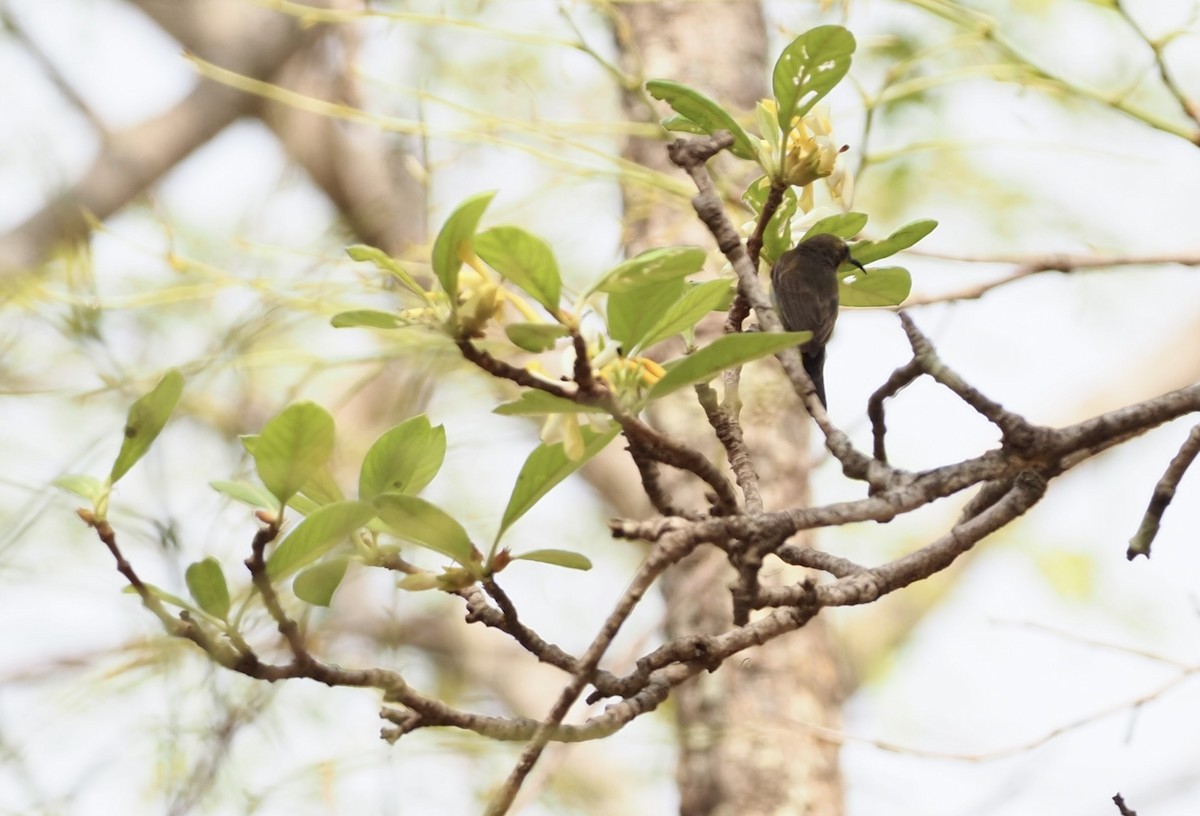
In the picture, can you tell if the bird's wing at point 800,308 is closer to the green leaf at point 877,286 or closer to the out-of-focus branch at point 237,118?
the green leaf at point 877,286

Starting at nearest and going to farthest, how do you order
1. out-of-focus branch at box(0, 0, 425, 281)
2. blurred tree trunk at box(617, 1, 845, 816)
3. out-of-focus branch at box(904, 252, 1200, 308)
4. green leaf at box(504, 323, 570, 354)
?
green leaf at box(504, 323, 570, 354) → out-of-focus branch at box(904, 252, 1200, 308) → blurred tree trunk at box(617, 1, 845, 816) → out-of-focus branch at box(0, 0, 425, 281)

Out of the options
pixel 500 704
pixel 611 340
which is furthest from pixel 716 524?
pixel 500 704

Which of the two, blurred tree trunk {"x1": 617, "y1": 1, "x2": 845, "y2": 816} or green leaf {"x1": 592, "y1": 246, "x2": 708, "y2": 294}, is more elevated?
blurred tree trunk {"x1": 617, "y1": 1, "x2": 845, "y2": 816}

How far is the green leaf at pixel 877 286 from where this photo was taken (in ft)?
2.06

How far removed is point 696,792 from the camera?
1615 mm

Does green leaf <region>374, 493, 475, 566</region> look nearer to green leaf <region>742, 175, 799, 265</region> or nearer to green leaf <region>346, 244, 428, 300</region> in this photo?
green leaf <region>346, 244, 428, 300</region>

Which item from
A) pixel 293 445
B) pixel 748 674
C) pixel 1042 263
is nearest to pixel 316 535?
pixel 293 445

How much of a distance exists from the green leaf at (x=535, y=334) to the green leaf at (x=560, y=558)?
0.35 ft

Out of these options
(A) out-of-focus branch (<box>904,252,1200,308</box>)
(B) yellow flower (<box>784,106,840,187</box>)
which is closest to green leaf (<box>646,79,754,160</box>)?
(B) yellow flower (<box>784,106,840,187</box>)

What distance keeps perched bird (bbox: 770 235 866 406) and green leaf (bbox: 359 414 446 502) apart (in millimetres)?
176

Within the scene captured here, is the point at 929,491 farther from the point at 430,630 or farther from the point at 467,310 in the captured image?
the point at 430,630

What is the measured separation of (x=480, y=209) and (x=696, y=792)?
4.33 ft

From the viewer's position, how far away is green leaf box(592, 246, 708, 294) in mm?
460

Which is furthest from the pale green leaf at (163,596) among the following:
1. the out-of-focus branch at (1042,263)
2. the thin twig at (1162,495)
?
the out-of-focus branch at (1042,263)
